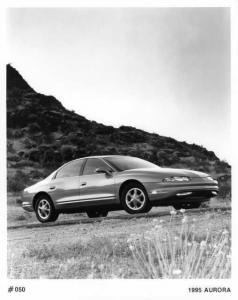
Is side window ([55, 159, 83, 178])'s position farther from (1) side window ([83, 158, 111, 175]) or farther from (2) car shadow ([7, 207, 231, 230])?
(2) car shadow ([7, 207, 231, 230])

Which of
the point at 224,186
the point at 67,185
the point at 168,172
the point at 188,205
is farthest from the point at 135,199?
the point at 224,186

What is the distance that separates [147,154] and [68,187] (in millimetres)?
1509

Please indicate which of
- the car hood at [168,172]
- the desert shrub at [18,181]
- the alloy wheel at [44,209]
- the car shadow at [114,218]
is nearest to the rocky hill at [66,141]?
the desert shrub at [18,181]

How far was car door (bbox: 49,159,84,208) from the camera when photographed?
9.26 metres

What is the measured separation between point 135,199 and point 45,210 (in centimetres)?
174

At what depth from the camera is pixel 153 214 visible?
8.92m

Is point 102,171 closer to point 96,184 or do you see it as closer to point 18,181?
point 96,184

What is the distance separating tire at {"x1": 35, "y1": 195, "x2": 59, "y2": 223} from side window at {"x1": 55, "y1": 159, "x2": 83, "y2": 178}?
0.50 meters

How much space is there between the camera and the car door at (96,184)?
29.9 ft

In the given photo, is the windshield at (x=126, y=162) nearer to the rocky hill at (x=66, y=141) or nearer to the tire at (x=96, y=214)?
the rocky hill at (x=66, y=141)

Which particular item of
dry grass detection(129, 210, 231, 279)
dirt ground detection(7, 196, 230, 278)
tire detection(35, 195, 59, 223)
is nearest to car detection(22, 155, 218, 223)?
tire detection(35, 195, 59, 223)
